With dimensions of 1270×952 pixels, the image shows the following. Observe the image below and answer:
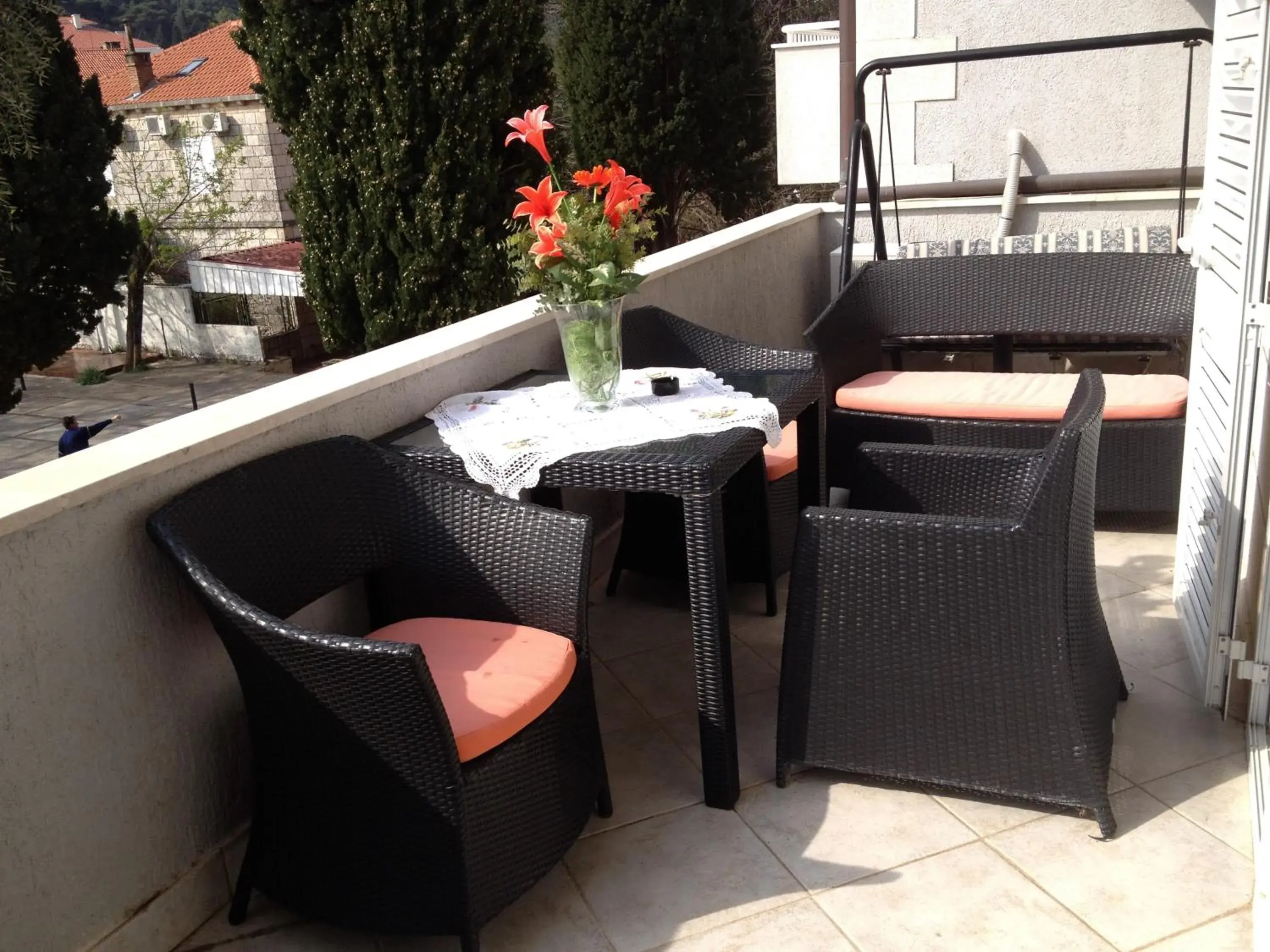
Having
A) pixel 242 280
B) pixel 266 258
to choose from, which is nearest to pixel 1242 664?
pixel 242 280

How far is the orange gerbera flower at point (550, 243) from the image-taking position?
8.07 ft

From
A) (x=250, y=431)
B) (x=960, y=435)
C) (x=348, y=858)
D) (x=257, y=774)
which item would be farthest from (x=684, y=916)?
(x=960, y=435)

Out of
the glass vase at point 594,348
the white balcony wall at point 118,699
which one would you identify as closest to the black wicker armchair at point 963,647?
the glass vase at point 594,348

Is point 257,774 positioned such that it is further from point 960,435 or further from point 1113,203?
point 1113,203

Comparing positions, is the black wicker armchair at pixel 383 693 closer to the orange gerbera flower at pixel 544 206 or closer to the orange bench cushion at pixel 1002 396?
the orange gerbera flower at pixel 544 206

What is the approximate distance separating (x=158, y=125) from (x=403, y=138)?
59.7 feet

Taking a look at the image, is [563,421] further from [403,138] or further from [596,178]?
[403,138]

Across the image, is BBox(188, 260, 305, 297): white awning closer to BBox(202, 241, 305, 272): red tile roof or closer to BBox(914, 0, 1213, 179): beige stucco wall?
BBox(202, 241, 305, 272): red tile roof

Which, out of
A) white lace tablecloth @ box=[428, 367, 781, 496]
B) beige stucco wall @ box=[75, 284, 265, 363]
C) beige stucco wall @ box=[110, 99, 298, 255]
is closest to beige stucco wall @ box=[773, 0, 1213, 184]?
white lace tablecloth @ box=[428, 367, 781, 496]

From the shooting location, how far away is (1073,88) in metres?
5.97

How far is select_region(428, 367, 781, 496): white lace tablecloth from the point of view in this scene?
2.38 meters

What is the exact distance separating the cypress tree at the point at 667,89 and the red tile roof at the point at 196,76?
40.5 ft

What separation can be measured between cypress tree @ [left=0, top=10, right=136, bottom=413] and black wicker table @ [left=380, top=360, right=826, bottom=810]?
10.1 m

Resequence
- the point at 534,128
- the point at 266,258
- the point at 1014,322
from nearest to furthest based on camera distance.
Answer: the point at 534,128 → the point at 1014,322 → the point at 266,258
